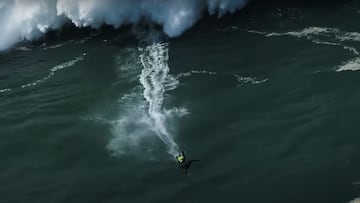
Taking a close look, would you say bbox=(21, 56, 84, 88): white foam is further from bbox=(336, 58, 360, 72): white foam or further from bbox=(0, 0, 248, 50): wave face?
bbox=(336, 58, 360, 72): white foam

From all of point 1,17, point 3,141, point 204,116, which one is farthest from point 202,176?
point 1,17

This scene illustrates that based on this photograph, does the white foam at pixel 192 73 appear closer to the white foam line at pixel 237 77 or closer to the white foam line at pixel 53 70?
the white foam line at pixel 237 77

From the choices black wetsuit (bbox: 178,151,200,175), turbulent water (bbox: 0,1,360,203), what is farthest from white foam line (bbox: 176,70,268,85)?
black wetsuit (bbox: 178,151,200,175)

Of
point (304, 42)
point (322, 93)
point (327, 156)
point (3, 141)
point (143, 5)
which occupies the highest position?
point (143, 5)

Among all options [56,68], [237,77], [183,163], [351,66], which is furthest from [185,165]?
[56,68]

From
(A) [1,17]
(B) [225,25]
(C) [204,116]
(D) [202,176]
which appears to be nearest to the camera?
(D) [202,176]

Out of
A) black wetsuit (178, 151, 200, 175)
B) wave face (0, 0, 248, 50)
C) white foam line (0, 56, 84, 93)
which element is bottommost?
black wetsuit (178, 151, 200, 175)

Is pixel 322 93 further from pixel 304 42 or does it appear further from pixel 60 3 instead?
pixel 60 3

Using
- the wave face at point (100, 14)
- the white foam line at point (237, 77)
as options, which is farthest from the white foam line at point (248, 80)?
the wave face at point (100, 14)

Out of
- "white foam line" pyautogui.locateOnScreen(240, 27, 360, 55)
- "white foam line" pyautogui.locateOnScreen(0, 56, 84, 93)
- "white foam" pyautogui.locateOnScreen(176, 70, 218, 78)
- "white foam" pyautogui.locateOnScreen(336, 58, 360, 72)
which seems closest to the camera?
"white foam" pyautogui.locateOnScreen(336, 58, 360, 72)
